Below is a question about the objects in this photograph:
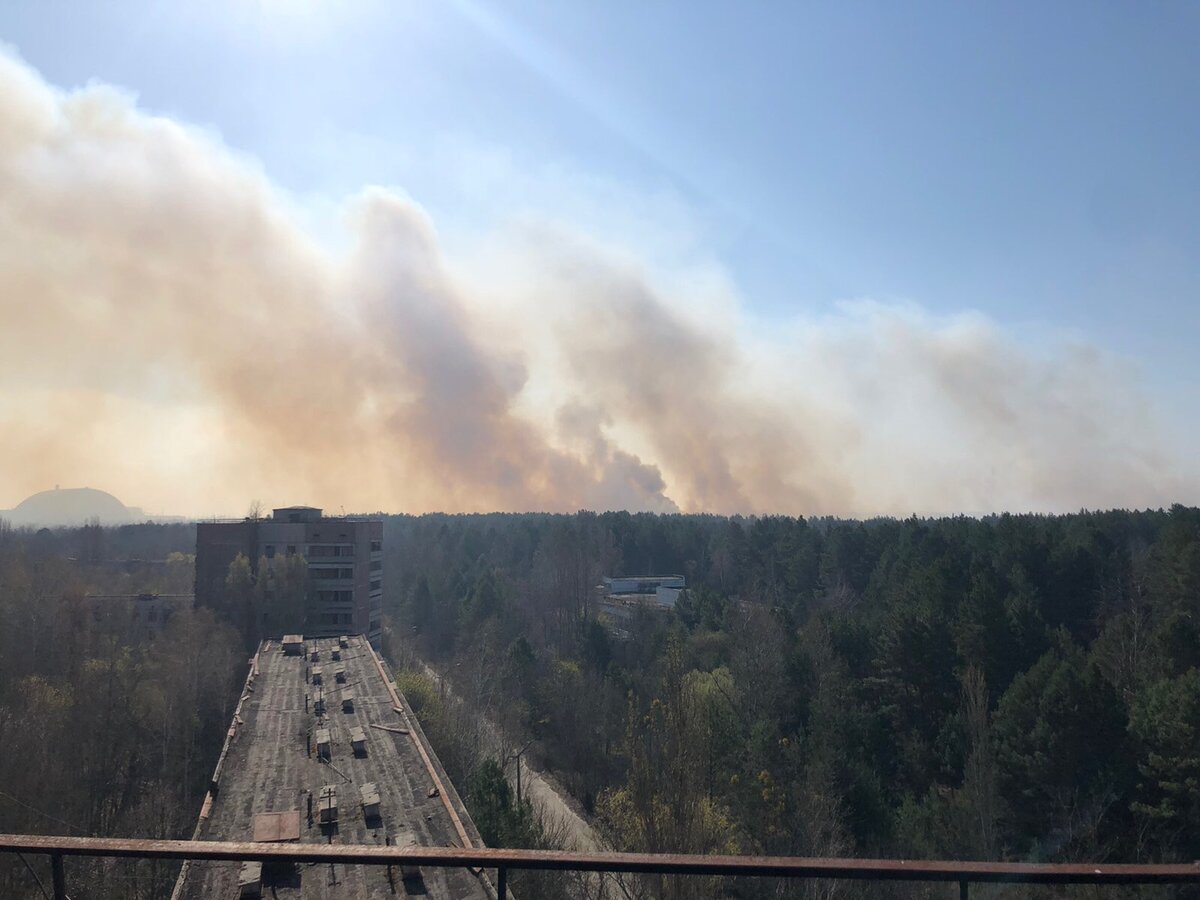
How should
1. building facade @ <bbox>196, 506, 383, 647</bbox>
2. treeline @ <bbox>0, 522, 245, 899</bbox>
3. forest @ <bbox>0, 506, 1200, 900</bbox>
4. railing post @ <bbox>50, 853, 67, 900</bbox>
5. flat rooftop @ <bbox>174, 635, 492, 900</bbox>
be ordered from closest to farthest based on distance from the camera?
1. railing post @ <bbox>50, 853, 67, 900</bbox>
2. flat rooftop @ <bbox>174, 635, 492, 900</bbox>
3. forest @ <bbox>0, 506, 1200, 900</bbox>
4. treeline @ <bbox>0, 522, 245, 899</bbox>
5. building facade @ <bbox>196, 506, 383, 647</bbox>

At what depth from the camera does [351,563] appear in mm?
59250

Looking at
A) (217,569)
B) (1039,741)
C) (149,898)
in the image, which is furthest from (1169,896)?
(217,569)

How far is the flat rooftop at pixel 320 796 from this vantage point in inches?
548

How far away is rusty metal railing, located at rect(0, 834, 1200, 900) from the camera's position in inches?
132

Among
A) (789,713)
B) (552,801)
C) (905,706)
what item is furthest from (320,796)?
(905,706)

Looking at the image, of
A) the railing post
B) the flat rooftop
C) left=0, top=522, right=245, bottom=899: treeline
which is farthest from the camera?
left=0, top=522, right=245, bottom=899: treeline

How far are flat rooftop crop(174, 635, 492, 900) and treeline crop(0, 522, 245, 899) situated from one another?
2025 millimetres

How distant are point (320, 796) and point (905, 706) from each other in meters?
23.8

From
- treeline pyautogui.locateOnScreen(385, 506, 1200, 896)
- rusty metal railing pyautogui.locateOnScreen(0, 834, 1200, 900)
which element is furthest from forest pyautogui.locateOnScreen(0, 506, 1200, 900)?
rusty metal railing pyautogui.locateOnScreen(0, 834, 1200, 900)

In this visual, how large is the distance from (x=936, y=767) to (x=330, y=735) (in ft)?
69.5

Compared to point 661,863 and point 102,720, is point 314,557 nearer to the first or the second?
point 102,720

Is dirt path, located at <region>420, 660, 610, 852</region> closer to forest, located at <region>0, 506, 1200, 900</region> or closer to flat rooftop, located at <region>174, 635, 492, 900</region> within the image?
forest, located at <region>0, 506, 1200, 900</region>

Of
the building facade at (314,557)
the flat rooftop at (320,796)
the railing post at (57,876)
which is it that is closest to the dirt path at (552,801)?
the flat rooftop at (320,796)

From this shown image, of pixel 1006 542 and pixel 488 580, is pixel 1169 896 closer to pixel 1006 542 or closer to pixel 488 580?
pixel 1006 542
